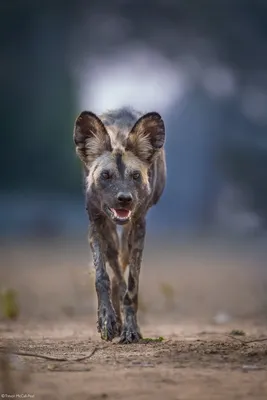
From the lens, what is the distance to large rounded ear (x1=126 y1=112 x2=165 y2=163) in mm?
7777

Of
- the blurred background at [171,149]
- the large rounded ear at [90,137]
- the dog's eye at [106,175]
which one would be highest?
the blurred background at [171,149]

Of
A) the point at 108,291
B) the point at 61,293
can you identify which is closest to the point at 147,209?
the point at 108,291

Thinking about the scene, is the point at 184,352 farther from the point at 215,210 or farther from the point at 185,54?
the point at 185,54

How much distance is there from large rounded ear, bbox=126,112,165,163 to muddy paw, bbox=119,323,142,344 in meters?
1.47

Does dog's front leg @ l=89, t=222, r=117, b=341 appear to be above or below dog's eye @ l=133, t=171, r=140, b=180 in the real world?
below

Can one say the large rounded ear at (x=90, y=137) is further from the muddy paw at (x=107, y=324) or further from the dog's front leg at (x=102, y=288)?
the muddy paw at (x=107, y=324)

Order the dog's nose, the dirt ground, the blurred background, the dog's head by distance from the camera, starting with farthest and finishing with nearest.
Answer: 1. the blurred background
2. the dog's head
3. the dog's nose
4. the dirt ground

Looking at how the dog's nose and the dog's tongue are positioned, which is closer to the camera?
the dog's nose

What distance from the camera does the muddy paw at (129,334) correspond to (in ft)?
24.6

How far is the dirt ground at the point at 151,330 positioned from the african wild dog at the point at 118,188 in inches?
17.5

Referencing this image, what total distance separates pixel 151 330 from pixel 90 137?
2563 millimetres

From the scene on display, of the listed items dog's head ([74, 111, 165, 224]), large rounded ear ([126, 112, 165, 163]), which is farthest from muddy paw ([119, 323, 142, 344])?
large rounded ear ([126, 112, 165, 163])

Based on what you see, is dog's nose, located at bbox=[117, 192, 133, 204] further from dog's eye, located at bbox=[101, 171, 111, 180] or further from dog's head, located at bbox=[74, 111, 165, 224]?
dog's eye, located at bbox=[101, 171, 111, 180]

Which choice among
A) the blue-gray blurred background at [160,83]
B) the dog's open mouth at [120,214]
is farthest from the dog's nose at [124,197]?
the blue-gray blurred background at [160,83]
